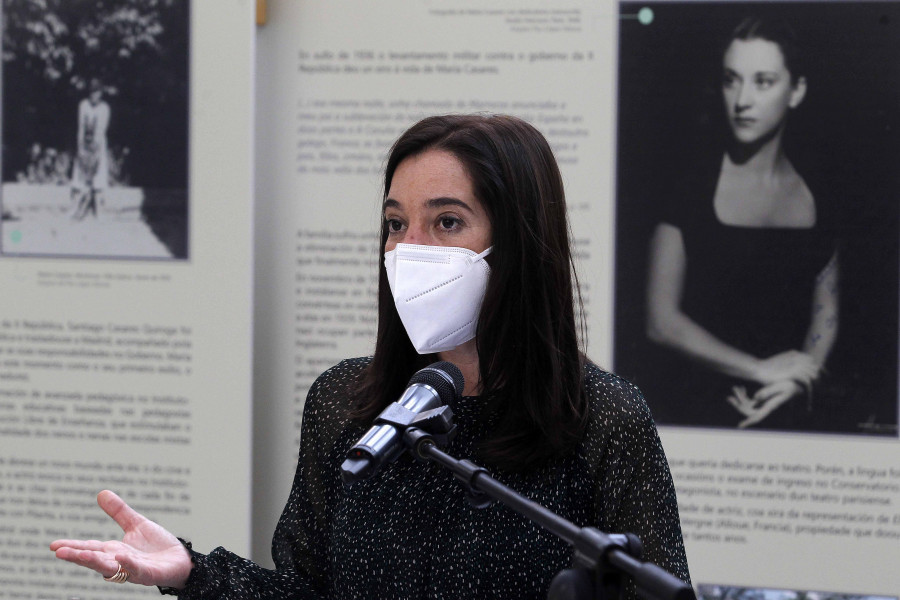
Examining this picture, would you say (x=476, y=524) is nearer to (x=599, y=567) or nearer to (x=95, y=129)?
(x=599, y=567)

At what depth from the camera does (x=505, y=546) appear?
Result: 6.00 feet

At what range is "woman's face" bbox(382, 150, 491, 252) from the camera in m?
1.90

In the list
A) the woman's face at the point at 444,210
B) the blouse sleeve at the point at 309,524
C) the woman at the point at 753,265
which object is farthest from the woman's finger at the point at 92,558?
the woman at the point at 753,265

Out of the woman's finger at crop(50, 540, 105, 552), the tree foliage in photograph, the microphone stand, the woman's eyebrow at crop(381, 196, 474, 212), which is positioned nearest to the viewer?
the microphone stand

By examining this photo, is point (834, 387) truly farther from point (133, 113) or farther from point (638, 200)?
point (133, 113)

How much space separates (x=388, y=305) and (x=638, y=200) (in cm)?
156

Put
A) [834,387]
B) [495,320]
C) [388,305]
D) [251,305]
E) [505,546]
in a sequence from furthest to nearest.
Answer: [251,305]
[834,387]
[388,305]
[495,320]
[505,546]

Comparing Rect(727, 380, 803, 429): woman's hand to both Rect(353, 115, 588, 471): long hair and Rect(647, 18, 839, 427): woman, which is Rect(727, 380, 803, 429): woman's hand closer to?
Rect(647, 18, 839, 427): woman

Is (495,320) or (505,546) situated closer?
(505,546)

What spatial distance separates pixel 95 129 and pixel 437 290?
2.31 meters

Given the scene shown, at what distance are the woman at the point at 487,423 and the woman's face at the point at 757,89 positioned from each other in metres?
1.56

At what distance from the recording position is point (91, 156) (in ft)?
12.1

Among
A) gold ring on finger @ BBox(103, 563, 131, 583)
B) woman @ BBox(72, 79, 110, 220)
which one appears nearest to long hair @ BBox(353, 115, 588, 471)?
gold ring on finger @ BBox(103, 563, 131, 583)

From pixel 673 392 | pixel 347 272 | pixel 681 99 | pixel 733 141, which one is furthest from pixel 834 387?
pixel 347 272
